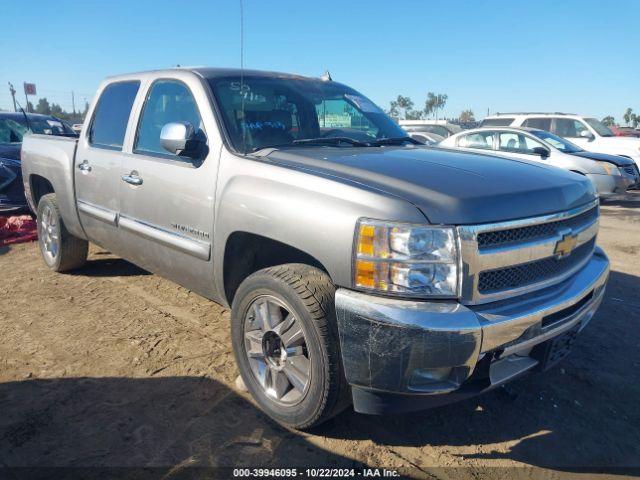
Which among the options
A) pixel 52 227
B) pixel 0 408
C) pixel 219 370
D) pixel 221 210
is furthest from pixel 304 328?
pixel 52 227

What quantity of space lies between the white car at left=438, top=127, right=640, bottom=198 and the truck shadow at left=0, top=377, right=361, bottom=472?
8.13 meters

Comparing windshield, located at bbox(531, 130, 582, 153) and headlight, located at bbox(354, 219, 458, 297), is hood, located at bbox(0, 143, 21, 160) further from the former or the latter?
windshield, located at bbox(531, 130, 582, 153)

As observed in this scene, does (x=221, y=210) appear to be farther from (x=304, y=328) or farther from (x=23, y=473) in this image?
(x=23, y=473)

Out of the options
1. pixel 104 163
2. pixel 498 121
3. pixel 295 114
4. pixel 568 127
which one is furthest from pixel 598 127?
pixel 104 163

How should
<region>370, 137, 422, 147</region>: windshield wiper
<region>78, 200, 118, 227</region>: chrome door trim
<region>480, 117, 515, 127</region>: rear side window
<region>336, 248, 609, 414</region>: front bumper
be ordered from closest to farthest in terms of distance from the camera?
1. <region>336, 248, 609, 414</region>: front bumper
2. <region>370, 137, 422, 147</region>: windshield wiper
3. <region>78, 200, 118, 227</region>: chrome door trim
4. <region>480, 117, 515, 127</region>: rear side window

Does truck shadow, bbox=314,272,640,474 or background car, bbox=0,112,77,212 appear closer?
truck shadow, bbox=314,272,640,474

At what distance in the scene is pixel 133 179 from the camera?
3.51 meters

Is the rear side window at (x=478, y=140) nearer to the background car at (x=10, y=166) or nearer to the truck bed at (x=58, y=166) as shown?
the background car at (x=10, y=166)

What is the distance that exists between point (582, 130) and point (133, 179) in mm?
12818

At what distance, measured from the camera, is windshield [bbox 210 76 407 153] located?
310 centimetres

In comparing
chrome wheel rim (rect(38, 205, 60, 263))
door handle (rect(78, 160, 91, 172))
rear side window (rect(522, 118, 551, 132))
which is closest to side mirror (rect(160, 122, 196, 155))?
door handle (rect(78, 160, 91, 172))

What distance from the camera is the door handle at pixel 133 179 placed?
3.46m

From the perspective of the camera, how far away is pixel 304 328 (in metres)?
2.35

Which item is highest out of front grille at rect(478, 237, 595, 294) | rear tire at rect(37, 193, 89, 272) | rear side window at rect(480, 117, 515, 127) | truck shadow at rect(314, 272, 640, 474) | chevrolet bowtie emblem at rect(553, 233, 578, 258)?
rear side window at rect(480, 117, 515, 127)
